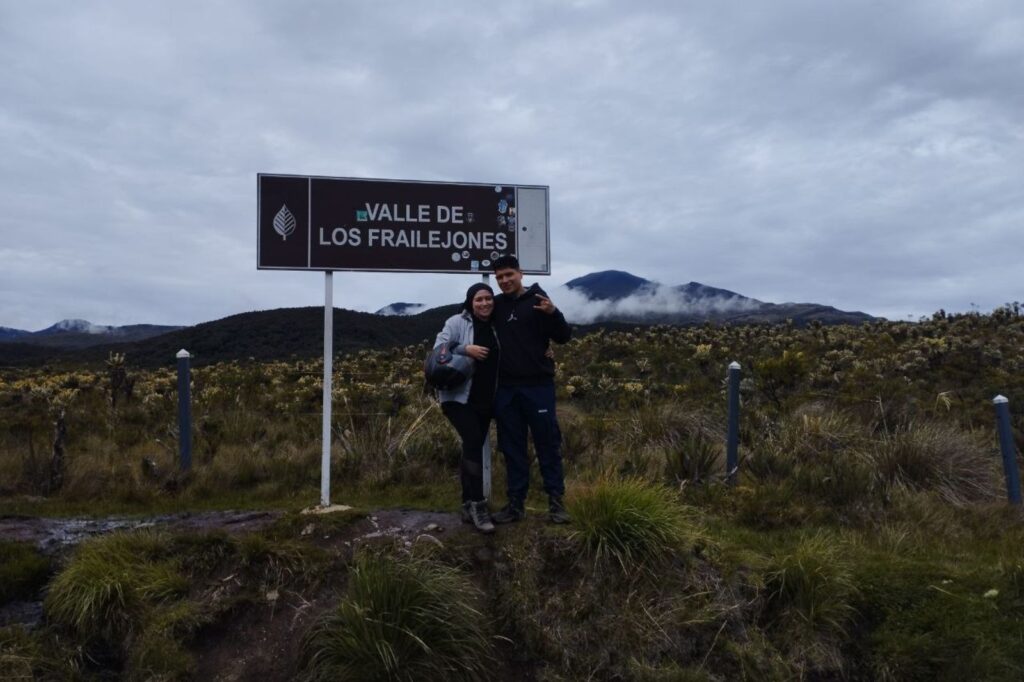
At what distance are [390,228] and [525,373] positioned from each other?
6.46 ft

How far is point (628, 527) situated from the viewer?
540 centimetres

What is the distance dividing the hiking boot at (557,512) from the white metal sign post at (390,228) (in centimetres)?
92

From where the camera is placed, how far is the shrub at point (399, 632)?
4.51 m

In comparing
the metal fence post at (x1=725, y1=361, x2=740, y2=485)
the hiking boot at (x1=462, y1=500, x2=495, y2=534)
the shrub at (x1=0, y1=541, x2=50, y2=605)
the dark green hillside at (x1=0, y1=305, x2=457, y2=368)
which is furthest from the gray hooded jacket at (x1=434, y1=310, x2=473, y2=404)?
the dark green hillside at (x1=0, y1=305, x2=457, y2=368)

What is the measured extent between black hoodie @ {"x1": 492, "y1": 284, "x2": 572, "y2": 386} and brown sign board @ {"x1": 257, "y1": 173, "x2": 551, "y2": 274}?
1233 millimetres

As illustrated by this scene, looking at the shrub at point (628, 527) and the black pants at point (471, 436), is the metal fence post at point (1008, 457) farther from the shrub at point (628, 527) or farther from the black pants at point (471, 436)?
the black pants at point (471, 436)

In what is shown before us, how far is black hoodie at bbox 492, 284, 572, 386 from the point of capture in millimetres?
5727

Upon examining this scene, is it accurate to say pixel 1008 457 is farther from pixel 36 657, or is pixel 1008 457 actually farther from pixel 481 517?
pixel 36 657

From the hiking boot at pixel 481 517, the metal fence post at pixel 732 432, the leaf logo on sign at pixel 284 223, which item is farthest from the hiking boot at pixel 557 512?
the leaf logo on sign at pixel 284 223

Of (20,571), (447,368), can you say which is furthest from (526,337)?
(20,571)

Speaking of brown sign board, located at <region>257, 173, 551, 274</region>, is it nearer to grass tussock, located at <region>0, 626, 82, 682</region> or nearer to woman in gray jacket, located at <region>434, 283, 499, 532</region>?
woman in gray jacket, located at <region>434, 283, 499, 532</region>

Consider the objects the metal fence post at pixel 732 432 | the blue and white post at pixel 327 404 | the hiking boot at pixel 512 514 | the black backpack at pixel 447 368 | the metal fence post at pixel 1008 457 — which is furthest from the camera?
the metal fence post at pixel 732 432

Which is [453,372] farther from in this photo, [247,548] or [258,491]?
[258,491]

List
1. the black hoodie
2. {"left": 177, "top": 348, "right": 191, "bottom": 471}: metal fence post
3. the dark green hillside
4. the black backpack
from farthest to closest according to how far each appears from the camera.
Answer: the dark green hillside → {"left": 177, "top": 348, "right": 191, "bottom": 471}: metal fence post → the black hoodie → the black backpack
